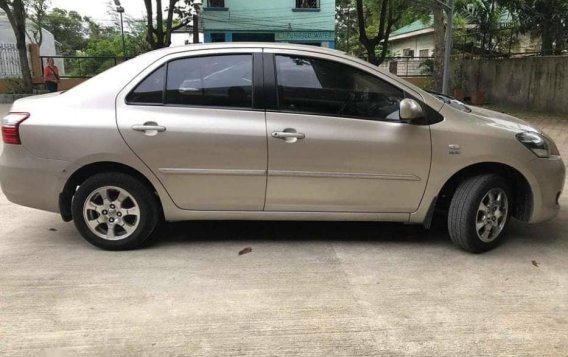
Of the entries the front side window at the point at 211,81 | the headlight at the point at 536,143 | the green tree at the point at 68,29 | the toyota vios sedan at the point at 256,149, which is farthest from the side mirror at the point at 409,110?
the green tree at the point at 68,29

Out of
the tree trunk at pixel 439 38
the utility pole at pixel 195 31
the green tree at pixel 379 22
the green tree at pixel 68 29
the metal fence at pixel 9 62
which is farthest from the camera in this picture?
the green tree at pixel 68 29

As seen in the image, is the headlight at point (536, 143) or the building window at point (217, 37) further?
the building window at point (217, 37)

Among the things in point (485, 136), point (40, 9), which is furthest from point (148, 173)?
point (40, 9)

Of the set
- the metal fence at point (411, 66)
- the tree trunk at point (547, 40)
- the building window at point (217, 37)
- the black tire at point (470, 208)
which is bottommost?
the black tire at point (470, 208)

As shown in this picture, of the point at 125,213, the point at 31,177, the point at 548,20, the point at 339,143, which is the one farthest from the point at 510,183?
the point at 548,20

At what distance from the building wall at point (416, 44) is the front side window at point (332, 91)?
93.2 ft

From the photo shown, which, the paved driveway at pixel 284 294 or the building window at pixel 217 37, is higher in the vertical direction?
the building window at pixel 217 37

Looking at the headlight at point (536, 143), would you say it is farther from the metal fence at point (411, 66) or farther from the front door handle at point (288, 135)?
the metal fence at point (411, 66)

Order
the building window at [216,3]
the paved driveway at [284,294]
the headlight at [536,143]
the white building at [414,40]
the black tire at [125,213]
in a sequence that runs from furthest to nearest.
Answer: the white building at [414,40] < the building window at [216,3] < the headlight at [536,143] < the black tire at [125,213] < the paved driveway at [284,294]

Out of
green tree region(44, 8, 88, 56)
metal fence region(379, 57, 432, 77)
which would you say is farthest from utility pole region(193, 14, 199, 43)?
green tree region(44, 8, 88, 56)

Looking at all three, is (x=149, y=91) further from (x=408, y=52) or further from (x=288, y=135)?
(x=408, y=52)

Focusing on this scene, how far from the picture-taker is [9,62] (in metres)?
20.8

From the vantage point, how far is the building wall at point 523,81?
14.3 m

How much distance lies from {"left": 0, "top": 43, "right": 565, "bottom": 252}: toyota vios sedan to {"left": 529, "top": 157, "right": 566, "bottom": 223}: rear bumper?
0.01m
